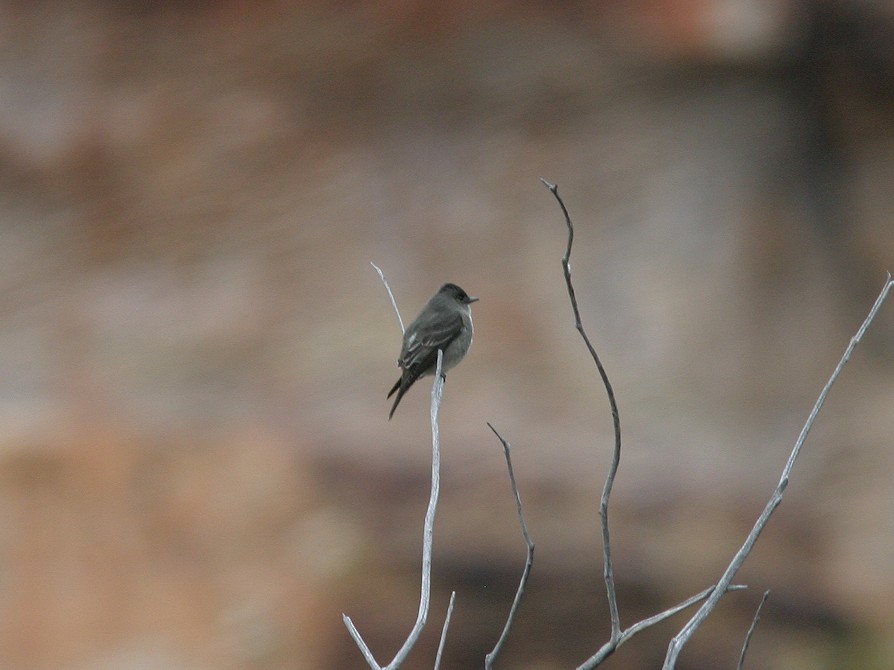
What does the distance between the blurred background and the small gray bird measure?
2622 millimetres

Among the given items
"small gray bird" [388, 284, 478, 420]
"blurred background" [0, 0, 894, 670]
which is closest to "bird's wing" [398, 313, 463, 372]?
"small gray bird" [388, 284, 478, 420]

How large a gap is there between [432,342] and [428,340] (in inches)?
1.2

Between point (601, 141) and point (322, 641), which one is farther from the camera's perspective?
point (601, 141)

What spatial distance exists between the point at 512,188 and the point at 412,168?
2.40 ft

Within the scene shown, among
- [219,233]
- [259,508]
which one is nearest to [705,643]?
[259,508]

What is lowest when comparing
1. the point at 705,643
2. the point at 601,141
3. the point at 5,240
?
the point at 705,643

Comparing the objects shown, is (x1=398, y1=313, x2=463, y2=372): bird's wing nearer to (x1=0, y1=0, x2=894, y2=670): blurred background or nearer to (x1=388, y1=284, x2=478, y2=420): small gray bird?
(x1=388, y1=284, x2=478, y2=420): small gray bird

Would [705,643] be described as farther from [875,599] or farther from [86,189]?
[86,189]

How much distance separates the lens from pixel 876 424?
815cm

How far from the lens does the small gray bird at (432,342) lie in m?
5.40

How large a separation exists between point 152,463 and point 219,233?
167 centimetres

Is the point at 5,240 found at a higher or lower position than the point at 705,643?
higher

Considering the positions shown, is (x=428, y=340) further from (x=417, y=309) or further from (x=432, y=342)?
(x=417, y=309)

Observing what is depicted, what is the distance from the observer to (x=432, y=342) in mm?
5398
